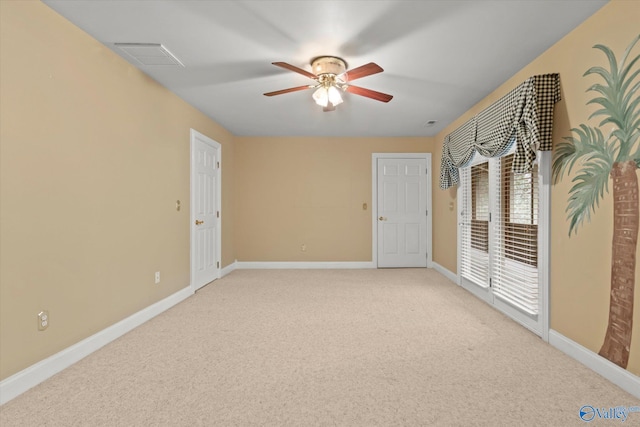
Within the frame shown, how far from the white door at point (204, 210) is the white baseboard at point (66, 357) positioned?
111 centimetres

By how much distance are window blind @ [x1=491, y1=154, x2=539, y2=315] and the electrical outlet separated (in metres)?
3.78

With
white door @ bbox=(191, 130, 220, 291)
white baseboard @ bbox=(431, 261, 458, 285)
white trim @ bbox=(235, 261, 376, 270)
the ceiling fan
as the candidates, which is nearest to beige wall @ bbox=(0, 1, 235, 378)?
white door @ bbox=(191, 130, 220, 291)

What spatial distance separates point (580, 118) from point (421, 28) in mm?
1341

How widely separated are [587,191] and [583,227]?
0.86 ft

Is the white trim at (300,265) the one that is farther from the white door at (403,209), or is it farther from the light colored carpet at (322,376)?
the light colored carpet at (322,376)

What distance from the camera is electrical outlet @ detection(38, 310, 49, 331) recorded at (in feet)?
6.71

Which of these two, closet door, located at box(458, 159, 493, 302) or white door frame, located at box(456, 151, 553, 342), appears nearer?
white door frame, located at box(456, 151, 553, 342)

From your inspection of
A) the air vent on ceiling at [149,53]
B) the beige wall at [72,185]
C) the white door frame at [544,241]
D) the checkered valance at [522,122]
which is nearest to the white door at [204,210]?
the beige wall at [72,185]

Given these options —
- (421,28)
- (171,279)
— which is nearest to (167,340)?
(171,279)

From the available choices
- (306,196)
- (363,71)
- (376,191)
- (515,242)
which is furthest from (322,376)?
(376,191)

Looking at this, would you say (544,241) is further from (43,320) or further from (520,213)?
(43,320)

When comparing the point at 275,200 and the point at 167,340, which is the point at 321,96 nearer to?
the point at 167,340

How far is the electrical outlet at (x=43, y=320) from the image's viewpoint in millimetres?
2046

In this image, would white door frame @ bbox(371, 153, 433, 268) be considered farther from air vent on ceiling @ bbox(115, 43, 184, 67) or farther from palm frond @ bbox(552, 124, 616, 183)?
air vent on ceiling @ bbox(115, 43, 184, 67)
